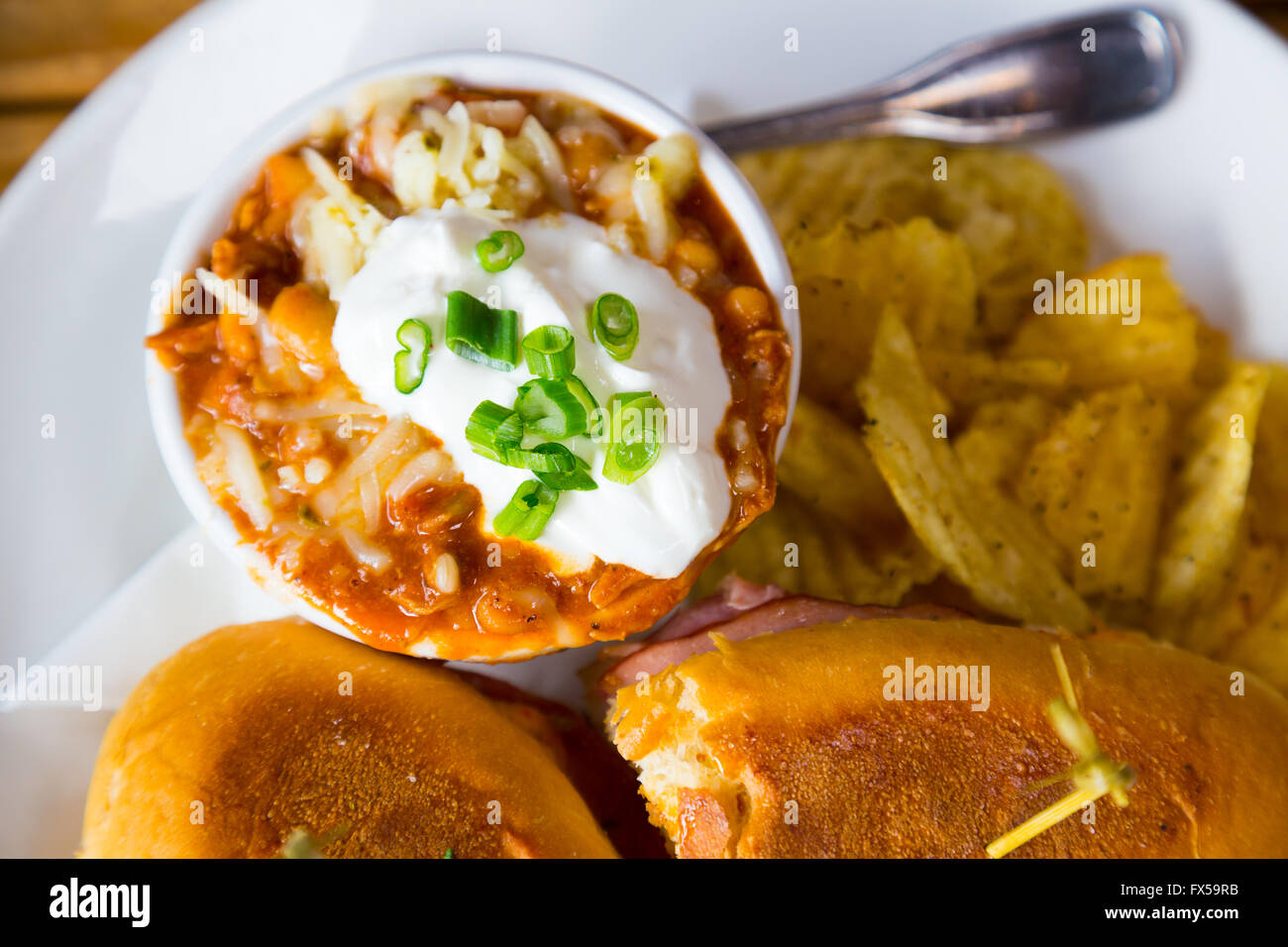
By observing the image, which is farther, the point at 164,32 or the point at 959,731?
the point at 164,32

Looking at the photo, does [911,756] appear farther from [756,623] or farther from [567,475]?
[567,475]

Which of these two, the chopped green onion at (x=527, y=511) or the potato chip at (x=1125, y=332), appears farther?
the potato chip at (x=1125, y=332)

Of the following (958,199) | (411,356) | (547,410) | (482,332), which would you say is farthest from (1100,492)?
(411,356)

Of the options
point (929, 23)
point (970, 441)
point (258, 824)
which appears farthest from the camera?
point (929, 23)

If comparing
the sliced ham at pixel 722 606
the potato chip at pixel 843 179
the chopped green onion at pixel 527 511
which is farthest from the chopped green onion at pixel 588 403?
the potato chip at pixel 843 179

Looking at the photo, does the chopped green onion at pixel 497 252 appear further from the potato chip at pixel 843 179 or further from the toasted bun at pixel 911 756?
the potato chip at pixel 843 179
